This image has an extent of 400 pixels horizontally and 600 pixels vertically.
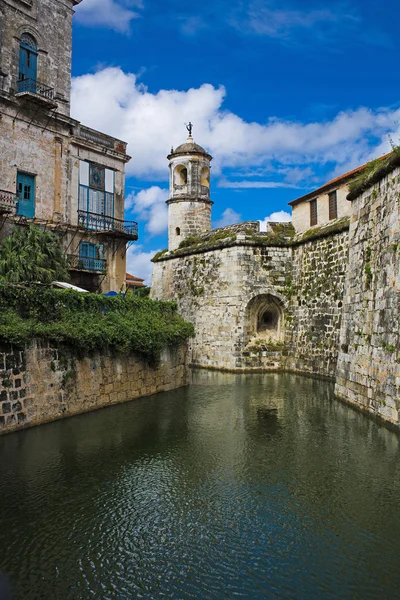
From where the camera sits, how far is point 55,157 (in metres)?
19.9

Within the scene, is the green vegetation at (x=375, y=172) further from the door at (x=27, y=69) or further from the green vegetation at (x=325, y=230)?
the door at (x=27, y=69)

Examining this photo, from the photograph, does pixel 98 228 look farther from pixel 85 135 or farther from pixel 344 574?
pixel 344 574

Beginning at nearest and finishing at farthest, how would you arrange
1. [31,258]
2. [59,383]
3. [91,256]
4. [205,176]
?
[59,383] < [31,258] < [91,256] < [205,176]

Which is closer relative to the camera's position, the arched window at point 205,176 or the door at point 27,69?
the door at point 27,69

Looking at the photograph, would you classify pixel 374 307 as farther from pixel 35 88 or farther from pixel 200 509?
pixel 35 88

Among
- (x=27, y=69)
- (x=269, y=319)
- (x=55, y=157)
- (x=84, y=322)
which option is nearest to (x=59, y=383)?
(x=84, y=322)

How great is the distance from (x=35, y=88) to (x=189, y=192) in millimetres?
8106

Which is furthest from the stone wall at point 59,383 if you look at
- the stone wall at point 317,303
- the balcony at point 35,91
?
the balcony at point 35,91

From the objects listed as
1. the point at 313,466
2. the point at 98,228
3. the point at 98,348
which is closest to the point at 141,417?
the point at 98,348

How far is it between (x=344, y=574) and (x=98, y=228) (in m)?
18.5

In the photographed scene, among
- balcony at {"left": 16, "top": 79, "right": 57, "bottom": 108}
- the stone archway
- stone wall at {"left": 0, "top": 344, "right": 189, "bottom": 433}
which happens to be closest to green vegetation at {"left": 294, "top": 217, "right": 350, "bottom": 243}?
the stone archway

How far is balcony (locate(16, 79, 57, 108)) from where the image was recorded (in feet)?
61.0

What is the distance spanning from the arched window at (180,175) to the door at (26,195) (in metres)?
7.67

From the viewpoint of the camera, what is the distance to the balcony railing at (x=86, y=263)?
20297 millimetres
